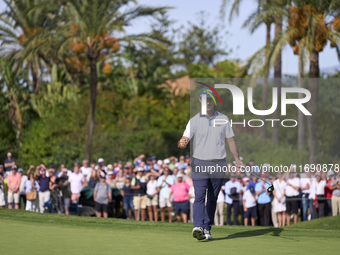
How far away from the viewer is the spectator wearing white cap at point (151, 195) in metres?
17.9

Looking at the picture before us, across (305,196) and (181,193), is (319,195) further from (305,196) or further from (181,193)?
(181,193)

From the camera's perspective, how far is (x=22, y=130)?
3412cm

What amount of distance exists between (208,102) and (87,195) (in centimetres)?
1056

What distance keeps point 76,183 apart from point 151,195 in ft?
8.34

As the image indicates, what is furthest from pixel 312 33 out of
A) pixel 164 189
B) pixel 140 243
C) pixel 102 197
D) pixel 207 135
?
pixel 140 243

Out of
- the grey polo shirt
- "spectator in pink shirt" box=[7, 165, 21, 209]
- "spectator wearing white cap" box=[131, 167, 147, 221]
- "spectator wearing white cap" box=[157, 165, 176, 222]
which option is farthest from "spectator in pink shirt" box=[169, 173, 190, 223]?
the grey polo shirt

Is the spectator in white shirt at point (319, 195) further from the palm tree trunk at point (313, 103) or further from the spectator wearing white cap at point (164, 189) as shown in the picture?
the spectator wearing white cap at point (164, 189)

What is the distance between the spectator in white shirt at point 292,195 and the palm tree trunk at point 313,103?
3.10m

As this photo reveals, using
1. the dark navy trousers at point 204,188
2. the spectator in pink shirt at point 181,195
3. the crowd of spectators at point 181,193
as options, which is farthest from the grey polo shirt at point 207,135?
the spectator in pink shirt at point 181,195

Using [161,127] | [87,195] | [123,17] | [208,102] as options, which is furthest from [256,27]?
[208,102]

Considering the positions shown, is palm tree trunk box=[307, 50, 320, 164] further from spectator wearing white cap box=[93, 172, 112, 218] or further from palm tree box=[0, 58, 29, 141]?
palm tree box=[0, 58, 29, 141]

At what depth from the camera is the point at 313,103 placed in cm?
2106

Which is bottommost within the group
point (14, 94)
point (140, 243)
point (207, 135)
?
point (140, 243)

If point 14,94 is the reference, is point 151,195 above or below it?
below
